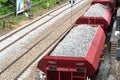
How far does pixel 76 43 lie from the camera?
50.2ft

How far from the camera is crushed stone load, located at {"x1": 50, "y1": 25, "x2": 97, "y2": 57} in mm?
14148

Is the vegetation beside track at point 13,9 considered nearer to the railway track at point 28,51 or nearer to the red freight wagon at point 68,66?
the railway track at point 28,51

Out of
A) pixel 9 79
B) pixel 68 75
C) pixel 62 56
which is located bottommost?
pixel 9 79

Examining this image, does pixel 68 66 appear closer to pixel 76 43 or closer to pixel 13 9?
pixel 76 43

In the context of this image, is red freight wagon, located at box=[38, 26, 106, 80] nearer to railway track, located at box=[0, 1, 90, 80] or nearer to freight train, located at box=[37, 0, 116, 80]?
freight train, located at box=[37, 0, 116, 80]

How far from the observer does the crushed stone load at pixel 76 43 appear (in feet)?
46.4

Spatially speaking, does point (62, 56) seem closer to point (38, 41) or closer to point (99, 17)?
point (99, 17)

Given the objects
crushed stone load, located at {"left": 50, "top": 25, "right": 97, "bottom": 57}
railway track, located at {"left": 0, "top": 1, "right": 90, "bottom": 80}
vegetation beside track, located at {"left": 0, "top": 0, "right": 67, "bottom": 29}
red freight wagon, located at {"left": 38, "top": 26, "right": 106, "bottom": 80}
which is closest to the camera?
red freight wagon, located at {"left": 38, "top": 26, "right": 106, "bottom": 80}

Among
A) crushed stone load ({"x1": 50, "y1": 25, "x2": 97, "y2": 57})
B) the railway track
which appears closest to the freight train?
crushed stone load ({"x1": 50, "y1": 25, "x2": 97, "y2": 57})

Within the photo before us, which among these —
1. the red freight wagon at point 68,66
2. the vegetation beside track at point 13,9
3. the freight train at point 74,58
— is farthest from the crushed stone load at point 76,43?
the vegetation beside track at point 13,9

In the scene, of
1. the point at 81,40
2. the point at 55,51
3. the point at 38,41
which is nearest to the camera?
the point at 55,51

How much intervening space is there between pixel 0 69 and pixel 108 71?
20.6 ft

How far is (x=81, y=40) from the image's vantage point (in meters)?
15.9

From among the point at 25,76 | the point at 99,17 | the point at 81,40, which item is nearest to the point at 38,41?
the point at 99,17
